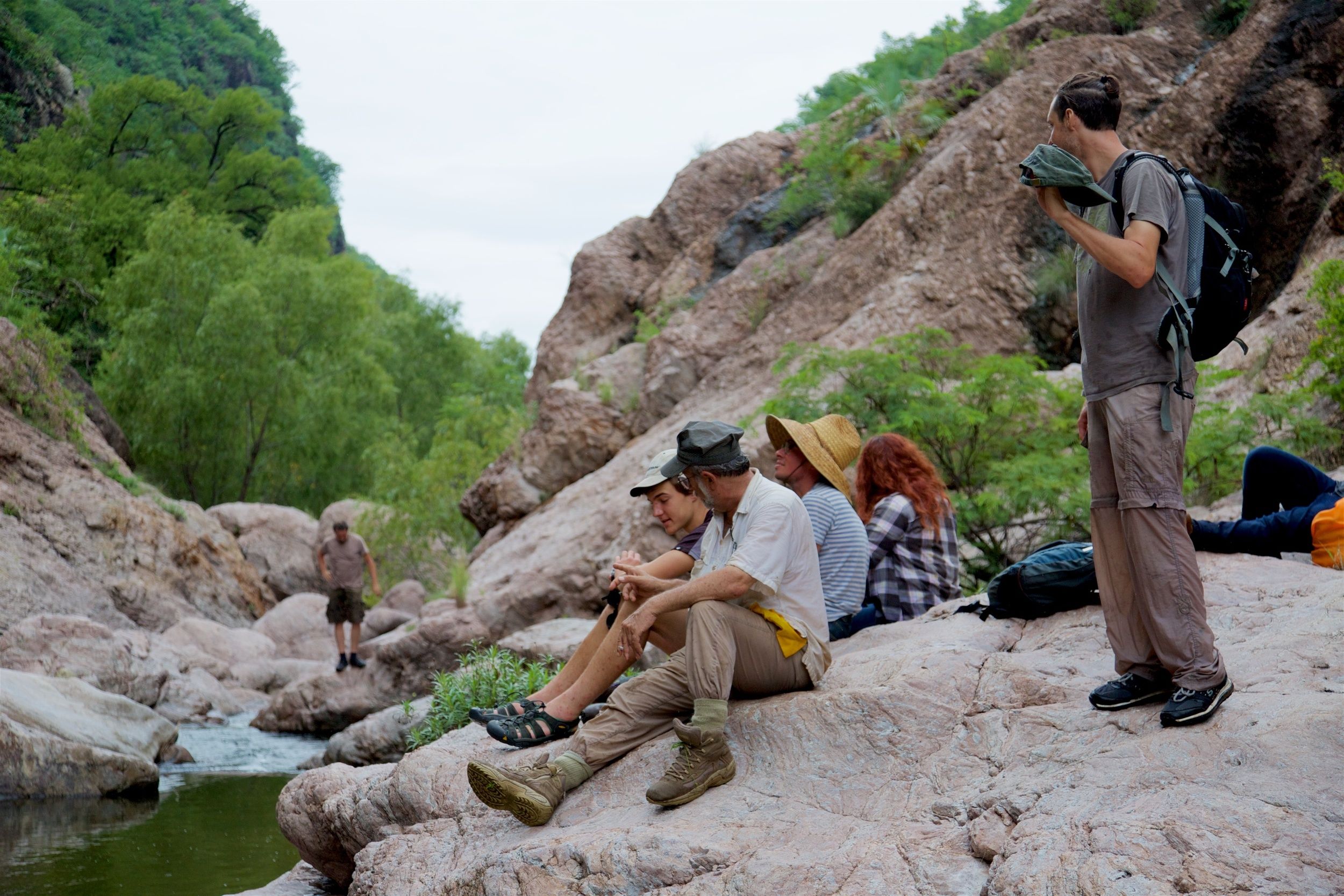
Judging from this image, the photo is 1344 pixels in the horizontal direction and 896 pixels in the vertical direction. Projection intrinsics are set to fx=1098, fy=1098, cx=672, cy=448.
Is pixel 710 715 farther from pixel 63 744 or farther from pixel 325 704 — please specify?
pixel 325 704

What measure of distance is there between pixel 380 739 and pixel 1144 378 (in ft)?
21.9

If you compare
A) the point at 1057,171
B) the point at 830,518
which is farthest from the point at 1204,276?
the point at 830,518

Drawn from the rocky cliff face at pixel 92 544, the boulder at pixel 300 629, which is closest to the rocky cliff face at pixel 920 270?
the boulder at pixel 300 629

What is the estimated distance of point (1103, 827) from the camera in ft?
9.99

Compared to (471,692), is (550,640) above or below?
below

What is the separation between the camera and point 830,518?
562cm

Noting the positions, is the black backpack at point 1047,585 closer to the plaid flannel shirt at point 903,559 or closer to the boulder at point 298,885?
the plaid flannel shirt at point 903,559

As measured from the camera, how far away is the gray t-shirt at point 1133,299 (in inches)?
133

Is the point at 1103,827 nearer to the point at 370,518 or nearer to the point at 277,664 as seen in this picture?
the point at 277,664

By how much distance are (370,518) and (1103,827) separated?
66.9 ft

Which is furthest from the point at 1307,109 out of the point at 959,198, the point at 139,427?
the point at 139,427

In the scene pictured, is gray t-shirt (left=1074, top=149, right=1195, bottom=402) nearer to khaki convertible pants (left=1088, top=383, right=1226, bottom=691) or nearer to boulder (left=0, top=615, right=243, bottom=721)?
khaki convertible pants (left=1088, top=383, right=1226, bottom=691)

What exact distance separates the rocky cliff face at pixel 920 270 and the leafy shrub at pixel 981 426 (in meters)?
1.82

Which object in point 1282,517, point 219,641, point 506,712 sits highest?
point 1282,517
